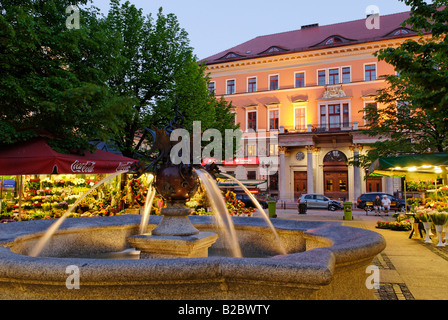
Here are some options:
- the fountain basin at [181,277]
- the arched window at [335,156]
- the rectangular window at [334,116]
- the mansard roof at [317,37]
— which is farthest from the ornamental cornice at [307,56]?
the fountain basin at [181,277]

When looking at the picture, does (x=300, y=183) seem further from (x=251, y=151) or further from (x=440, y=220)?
(x=440, y=220)

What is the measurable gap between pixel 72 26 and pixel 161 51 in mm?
6720

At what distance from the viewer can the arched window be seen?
37412mm

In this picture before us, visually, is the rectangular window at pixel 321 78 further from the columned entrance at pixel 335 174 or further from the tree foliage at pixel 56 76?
the tree foliage at pixel 56 76

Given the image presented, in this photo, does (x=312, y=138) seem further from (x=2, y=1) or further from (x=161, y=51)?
(x=2, y=1)

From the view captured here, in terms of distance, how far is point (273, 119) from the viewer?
134 feet

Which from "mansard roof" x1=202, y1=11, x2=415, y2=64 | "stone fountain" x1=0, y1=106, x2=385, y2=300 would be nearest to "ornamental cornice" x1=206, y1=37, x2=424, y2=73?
"mansard roof" x1=202, y1=11, x2=415, y2=64

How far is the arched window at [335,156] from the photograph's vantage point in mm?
37412

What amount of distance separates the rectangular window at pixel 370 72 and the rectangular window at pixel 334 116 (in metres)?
4.72

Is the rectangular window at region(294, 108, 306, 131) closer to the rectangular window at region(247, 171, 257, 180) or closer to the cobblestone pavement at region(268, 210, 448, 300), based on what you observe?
the rectangular window at region(247, 171, 257, 180)

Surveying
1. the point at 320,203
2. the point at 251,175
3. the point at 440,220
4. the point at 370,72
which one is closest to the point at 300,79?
the point at 370,72

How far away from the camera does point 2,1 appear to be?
9.20m

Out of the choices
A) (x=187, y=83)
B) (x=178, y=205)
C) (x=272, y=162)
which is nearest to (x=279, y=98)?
(x=272, y=162)

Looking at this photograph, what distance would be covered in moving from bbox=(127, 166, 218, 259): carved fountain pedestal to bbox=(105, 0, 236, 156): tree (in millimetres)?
10953
